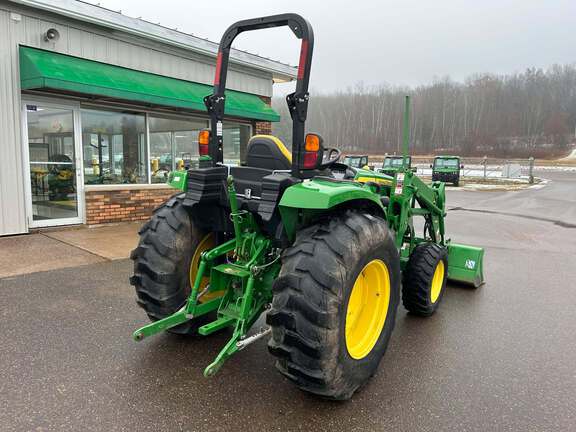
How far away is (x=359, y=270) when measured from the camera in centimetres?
287

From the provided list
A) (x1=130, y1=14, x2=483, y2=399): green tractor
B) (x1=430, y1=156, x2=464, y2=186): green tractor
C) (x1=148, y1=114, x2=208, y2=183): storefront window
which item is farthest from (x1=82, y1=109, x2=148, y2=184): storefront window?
(x1=430, y1=156, x2=464, y2=186): green tractor

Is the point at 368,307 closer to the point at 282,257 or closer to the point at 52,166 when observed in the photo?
the point at 282,257

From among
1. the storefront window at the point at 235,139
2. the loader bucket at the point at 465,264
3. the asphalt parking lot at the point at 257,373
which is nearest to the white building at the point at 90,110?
the storefront window at the point at 235,139

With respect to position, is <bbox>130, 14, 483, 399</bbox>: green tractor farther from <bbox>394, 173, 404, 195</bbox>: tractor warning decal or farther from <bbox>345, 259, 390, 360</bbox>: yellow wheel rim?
<bbox>394, 173, 404, 195</bbox>: tractor warning decal

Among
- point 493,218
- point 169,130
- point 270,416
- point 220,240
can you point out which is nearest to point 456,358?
point 270,416

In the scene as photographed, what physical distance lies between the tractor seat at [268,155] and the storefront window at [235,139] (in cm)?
903

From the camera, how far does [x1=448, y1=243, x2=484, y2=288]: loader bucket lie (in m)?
5.53

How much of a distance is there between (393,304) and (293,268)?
1.05 meters

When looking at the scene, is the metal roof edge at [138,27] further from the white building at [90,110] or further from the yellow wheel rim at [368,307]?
the yellow wheel rim at [368,307]

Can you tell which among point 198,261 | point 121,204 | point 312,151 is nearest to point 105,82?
point 121,204

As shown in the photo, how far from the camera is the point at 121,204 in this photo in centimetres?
945

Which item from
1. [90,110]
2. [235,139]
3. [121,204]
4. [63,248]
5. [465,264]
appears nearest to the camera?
[465,264]

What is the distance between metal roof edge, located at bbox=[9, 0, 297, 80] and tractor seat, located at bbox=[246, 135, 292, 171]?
6674mm

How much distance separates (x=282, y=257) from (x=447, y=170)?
27531 mm
